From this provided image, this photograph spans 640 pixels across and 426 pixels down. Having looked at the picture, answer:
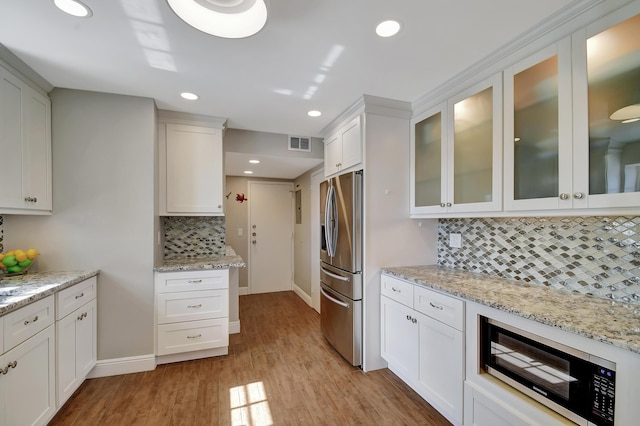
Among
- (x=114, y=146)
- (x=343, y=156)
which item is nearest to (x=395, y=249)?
(x=343, y=156)

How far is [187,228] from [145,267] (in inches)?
29.3

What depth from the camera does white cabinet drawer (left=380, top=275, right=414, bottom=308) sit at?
214 cm

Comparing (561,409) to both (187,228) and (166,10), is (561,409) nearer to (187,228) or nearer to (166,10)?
(166,10)

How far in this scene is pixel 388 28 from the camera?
1.56 m

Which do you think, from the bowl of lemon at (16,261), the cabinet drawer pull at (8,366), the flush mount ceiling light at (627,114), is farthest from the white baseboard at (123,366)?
the flush mount ceiling light at (627,114)

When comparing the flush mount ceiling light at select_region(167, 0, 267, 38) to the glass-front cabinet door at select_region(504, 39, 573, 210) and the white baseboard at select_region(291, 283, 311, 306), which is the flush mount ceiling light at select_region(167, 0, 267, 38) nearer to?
the glass-front cabinet door at select_region(504, 39, 573, 210)

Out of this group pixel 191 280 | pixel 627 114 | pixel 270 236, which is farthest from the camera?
pixel 270 236

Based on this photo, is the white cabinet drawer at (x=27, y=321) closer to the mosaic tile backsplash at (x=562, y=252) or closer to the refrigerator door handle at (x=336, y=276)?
the refrigerator door handle at (x=336, y=276)

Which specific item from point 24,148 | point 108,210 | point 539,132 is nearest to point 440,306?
point 539,132

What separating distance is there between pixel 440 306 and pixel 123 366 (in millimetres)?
2726

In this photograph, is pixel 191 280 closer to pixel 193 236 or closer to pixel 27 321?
pixel 193 236

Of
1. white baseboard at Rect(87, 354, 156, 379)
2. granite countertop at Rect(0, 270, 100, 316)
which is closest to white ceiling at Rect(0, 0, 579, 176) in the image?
granite countertop at Rect(0, 270, 100, 316)

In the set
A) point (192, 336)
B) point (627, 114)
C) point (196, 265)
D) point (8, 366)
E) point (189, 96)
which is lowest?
point (192, 336)

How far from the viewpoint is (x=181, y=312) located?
2.56 m
